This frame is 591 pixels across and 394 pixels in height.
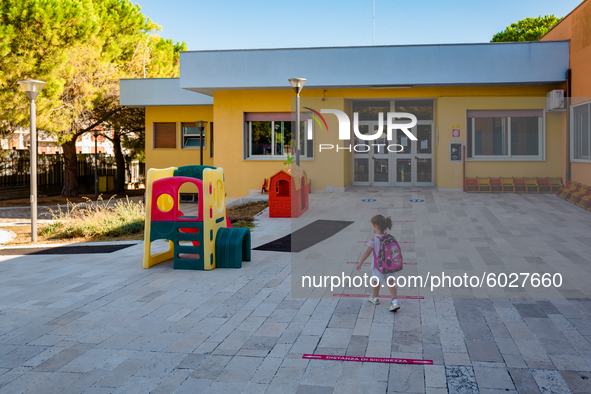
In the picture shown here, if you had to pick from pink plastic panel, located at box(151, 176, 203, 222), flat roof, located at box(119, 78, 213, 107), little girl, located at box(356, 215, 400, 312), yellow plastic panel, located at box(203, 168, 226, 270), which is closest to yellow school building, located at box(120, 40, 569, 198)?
flat roof, located at box(119, 78, 213, 107)

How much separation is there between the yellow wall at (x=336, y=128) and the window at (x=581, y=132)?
118 centimetres

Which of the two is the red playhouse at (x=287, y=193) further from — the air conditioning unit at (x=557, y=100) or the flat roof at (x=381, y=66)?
the air conditioning unit at (x=557, y=100)

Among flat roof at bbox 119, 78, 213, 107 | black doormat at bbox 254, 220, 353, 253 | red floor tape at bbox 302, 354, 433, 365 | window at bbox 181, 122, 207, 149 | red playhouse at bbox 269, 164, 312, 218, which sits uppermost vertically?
flat roof at bbox 119, 78, 213, 107

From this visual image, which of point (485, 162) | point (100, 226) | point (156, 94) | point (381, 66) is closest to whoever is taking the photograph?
point (100, 226)

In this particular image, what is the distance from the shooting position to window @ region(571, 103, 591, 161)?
14.5 m

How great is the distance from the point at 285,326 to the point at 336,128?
548 inches

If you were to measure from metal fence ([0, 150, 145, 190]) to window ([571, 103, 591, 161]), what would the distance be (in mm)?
24214

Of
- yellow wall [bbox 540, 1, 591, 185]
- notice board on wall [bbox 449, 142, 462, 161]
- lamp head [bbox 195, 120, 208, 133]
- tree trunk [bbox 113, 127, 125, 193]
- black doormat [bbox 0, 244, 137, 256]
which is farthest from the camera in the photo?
tree trunk [bbox 113, 127, 125, 193]

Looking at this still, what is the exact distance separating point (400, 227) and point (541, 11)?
3040 centimetres

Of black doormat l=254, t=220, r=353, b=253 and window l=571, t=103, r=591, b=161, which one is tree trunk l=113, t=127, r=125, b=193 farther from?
window l=571, t=103, r=591, b=161

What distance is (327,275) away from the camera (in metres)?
7.39

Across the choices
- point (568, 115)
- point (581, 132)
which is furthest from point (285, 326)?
point (568, 115)

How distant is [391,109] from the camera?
1841cm

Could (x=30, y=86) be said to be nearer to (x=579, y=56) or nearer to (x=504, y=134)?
(x=504, y=134)
